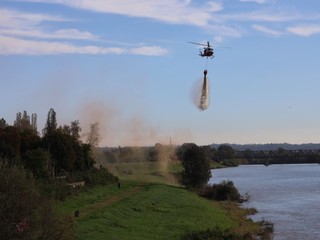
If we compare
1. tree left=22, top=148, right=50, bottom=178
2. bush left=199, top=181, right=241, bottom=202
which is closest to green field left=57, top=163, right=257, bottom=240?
tree left=22, top=148, right=50, bottom=178

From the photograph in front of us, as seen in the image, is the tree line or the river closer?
the river

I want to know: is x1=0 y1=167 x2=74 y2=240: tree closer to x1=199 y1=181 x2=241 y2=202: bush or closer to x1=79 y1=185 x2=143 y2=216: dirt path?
x1=79 y1=185 x2=143 y2=216: dirt path

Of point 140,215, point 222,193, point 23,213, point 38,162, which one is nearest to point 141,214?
point 140,215

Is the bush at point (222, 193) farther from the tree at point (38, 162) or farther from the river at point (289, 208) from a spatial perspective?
the tree at point (38, 162)

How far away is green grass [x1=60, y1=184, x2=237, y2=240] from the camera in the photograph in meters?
40.7

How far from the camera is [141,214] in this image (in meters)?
52.3

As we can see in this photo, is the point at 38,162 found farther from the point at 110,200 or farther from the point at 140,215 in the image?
the point at 140,215

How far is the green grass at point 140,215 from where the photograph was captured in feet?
134

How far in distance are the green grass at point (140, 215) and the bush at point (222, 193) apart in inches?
501

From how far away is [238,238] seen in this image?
44000 mm

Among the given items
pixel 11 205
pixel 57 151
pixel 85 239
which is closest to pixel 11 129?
pixel 57 151

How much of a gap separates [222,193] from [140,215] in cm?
3805

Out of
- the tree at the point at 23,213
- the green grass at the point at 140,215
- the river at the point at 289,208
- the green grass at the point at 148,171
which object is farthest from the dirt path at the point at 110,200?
the green grass at the point at 148,171

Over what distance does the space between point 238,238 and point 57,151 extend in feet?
126
